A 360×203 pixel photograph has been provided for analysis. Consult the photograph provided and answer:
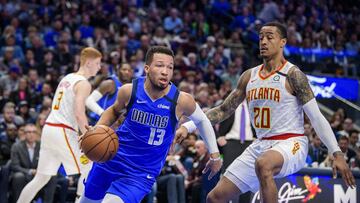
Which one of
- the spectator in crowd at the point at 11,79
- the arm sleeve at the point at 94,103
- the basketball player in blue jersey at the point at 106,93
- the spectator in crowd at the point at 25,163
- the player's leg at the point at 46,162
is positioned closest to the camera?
the player's leg at the point at 46,162

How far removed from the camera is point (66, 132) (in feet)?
28.1

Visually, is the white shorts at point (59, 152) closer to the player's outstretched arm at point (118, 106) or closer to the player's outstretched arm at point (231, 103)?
the player's outstretched arm at point (231, 103)

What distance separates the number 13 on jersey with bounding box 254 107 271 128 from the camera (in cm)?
680

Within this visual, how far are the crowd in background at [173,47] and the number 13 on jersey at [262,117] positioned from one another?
151 inches

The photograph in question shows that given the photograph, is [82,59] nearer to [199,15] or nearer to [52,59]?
[52,59]

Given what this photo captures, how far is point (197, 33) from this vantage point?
18.8m

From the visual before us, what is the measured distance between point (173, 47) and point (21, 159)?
727 centimetres

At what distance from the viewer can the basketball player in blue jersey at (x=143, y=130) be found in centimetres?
602

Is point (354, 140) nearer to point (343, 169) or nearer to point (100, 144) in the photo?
point (343, 169)

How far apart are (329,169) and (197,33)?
33.5 ft

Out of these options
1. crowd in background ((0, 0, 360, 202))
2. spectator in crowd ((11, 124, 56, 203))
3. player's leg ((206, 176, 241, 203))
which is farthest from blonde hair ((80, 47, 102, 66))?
player's leg ((206, 176, 241, 203))

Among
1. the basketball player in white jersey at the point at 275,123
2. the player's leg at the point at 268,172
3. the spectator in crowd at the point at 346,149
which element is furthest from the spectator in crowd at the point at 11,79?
the player's leg at the point at 268,172

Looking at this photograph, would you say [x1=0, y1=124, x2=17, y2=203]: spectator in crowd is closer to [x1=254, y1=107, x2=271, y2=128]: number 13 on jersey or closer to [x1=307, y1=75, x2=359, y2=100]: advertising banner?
[x1=254, y1=107, x2=271, y2=128]: number 13 on jersey

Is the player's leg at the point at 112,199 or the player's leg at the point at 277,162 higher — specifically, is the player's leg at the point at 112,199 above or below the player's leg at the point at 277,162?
below
